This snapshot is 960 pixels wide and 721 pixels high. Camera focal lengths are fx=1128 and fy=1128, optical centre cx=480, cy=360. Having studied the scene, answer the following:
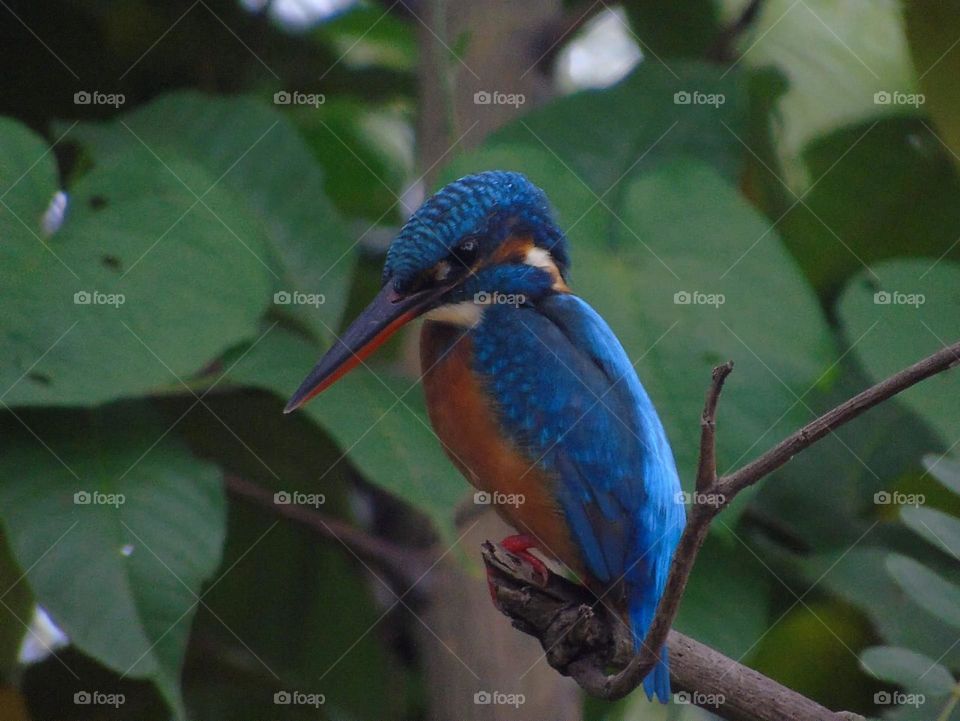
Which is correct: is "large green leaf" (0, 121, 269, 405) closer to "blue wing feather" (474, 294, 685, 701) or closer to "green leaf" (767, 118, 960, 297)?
"blue wing feather" (474, 294, 685, 701)

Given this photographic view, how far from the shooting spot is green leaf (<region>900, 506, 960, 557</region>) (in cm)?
138

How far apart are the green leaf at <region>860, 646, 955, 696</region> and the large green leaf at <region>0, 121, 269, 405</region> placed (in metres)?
0.95

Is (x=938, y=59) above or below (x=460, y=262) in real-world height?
above

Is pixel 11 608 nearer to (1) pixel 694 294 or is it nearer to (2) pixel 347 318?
(2) pixel 347 318

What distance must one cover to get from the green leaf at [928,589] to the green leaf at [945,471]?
11 cm

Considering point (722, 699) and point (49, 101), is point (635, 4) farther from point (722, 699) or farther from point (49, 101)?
point (722, 699)

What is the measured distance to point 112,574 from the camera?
157 centimetres

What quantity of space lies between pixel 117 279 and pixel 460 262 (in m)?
0.54

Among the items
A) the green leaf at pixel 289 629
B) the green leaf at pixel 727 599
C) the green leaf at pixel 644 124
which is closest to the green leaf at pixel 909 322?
the green leaf at pixel 727 599

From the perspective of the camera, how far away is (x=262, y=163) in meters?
1.99

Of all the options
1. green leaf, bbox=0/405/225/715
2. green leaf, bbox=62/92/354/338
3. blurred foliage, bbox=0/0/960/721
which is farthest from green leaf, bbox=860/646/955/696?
green leaf, bbox=62/92/354/338

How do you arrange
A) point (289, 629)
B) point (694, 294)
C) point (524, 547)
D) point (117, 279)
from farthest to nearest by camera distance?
1. point (289, 629)
2. point (694, 294)
3. point (117, 279)
4. point (524, 547)

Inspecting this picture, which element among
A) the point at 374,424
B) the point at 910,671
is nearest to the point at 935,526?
the point at 910,671

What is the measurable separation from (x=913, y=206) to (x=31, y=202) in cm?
157
